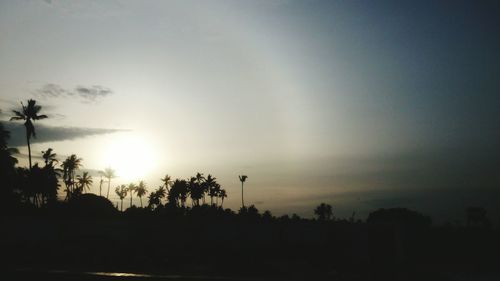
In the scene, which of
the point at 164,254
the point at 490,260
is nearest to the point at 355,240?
the point at 490,260

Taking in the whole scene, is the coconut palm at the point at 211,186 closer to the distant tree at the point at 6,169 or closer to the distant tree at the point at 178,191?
the distant tree at the point at 178,191

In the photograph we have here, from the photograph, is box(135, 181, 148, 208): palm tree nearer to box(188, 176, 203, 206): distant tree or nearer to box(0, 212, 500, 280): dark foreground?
box(188, 176, 203, 206): distant tree

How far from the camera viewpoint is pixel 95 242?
26.4 m

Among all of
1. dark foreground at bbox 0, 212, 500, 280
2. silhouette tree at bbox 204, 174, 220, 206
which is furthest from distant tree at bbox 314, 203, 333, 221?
dark foreground at bbox 0, 212, 500, 280

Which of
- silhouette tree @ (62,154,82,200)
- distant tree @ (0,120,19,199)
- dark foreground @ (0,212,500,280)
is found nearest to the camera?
dark foreground @ (0,212,500,280)

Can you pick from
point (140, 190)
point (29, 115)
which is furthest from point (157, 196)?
point (29, 115)

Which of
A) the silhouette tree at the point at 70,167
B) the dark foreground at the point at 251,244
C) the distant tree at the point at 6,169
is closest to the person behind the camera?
the dark foreground at the point at 251,244

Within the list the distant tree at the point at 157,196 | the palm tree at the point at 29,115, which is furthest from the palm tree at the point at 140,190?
the palm tree at the point at 29,115

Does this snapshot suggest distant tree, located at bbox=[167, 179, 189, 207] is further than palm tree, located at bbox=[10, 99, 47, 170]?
Yes

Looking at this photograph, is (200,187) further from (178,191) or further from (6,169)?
(6,169)

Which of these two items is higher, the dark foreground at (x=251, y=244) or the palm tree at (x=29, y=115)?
the palm tree at (x=29, y=115)

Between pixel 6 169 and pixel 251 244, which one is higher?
pixel 6 169

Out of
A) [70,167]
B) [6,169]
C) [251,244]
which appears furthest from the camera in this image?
[70,167]

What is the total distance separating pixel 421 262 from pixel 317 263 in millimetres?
8018
